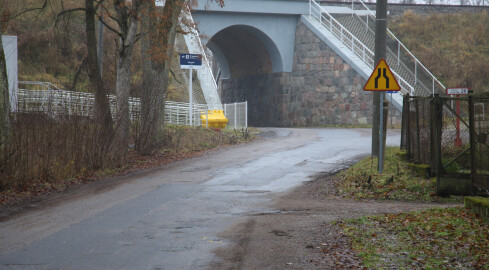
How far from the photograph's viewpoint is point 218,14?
3772 centimetres

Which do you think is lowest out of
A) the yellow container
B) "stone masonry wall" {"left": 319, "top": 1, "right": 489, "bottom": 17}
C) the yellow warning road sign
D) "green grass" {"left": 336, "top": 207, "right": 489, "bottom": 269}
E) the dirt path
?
the dirt path

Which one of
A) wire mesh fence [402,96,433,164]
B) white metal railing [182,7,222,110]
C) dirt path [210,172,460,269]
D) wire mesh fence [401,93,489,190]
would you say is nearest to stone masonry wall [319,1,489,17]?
white metal railing [182,7,222,110]

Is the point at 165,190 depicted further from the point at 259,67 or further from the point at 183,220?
the point at 259,67

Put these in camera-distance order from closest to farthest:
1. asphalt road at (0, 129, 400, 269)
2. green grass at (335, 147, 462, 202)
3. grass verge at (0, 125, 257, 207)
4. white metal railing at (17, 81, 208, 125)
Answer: asphalt road at (0, 129, 400, 269), green grass at (335, 147, 462, 202), grass verge at (0, 125, 257, 207), white metal railing at (17, 81, 208, 125)

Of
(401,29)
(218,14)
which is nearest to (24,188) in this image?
(218,14)

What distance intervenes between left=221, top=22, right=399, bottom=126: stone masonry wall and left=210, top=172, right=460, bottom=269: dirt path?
26082 millimetres

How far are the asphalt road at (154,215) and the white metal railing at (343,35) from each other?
2031 centimetres

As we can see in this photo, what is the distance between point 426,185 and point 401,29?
34.6 meters

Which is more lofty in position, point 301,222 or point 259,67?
point 259,67

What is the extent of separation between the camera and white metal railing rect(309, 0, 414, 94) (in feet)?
123

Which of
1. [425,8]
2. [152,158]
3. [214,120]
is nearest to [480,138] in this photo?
[152,158]

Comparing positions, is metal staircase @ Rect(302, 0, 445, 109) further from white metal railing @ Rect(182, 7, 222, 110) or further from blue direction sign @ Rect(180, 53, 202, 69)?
blue direction sign @ Rect(180, 53, 202, 69)

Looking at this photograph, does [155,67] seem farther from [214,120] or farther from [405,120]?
[405,120]

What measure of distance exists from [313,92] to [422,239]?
31.8m
